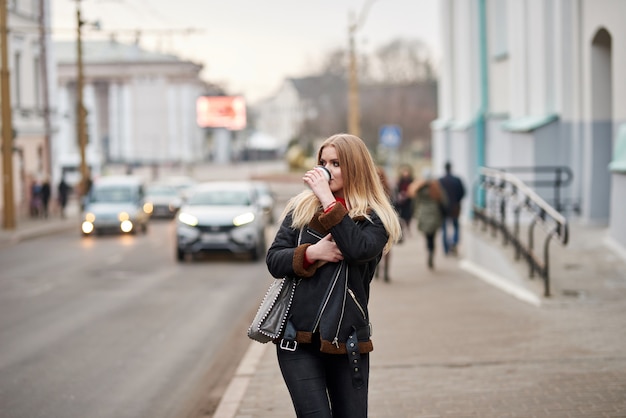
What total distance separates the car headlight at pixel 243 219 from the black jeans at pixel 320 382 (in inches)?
659

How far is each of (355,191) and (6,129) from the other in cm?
2655

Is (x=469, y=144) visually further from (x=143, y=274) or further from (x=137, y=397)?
(x=137, y=397)

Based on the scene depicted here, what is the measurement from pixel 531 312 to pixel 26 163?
32.4m

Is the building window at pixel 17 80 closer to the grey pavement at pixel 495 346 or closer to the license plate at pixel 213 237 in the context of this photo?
the license plate at pixel 213 237

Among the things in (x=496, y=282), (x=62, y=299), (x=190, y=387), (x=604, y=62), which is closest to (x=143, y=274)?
(x=62, y=299)

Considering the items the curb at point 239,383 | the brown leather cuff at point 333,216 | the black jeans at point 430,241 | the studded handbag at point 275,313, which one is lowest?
the curb at point 239,383

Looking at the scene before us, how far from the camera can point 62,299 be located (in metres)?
15.3

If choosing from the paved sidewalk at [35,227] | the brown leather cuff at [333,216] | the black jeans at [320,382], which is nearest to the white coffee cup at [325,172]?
the brown leather cuff at [333,216]

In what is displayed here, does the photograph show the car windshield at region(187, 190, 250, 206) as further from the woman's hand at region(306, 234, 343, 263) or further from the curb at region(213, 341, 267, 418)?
the woman's hand at region(306, 234, 343, 263)

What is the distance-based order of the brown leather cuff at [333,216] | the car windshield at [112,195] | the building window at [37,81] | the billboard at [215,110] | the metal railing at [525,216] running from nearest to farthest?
the brown leather cuff at [333,216] < the metal railing at [525,216] < the car windshield at [112,195] < the building window at [37,81] < the billboard at [215,110]

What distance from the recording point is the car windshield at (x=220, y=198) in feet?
73.4

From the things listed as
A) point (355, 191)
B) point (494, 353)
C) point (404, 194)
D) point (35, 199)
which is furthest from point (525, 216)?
point (35, 199)

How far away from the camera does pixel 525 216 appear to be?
701 inches

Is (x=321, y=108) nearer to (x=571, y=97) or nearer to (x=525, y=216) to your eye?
(x=525, y=216)
